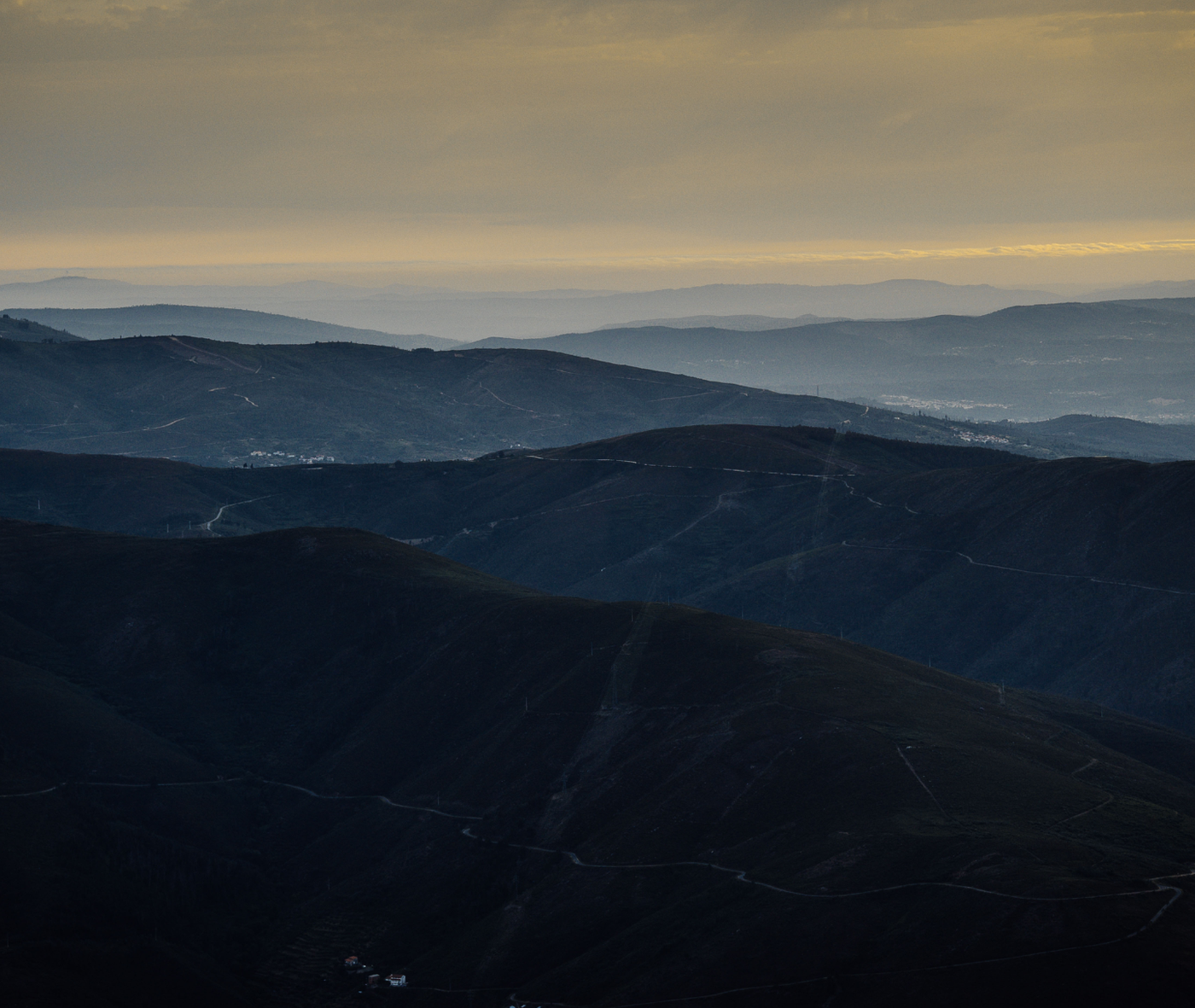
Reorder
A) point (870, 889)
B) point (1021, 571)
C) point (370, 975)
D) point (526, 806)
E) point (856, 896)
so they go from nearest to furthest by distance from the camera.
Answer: point (856, 896) → point (870, 889) → point (370, 975) → point (526, 806) → point (1021, 571)

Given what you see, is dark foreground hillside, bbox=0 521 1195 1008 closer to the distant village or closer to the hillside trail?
the hillside trail

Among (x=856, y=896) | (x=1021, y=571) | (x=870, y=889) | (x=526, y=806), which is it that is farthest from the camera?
(x=1021, y=571)

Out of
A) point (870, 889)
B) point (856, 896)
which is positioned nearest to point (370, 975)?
point (856, 896)

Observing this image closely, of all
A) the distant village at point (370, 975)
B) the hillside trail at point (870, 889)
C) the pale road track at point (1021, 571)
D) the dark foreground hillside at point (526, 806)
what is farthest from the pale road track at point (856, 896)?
the pale road track at point (1021, 571)

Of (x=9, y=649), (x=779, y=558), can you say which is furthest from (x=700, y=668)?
(x=779, y=558)

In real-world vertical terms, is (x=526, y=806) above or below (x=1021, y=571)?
below

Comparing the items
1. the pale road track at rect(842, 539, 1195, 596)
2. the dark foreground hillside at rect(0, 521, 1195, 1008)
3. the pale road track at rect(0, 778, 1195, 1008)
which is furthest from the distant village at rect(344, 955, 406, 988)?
the pale road track at rect(842, 539, 1195, 596)

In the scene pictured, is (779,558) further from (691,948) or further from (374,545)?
(691,948)

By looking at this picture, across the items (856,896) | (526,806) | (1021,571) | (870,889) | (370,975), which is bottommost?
(370,975)

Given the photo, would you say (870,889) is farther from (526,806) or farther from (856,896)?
(526,806)
